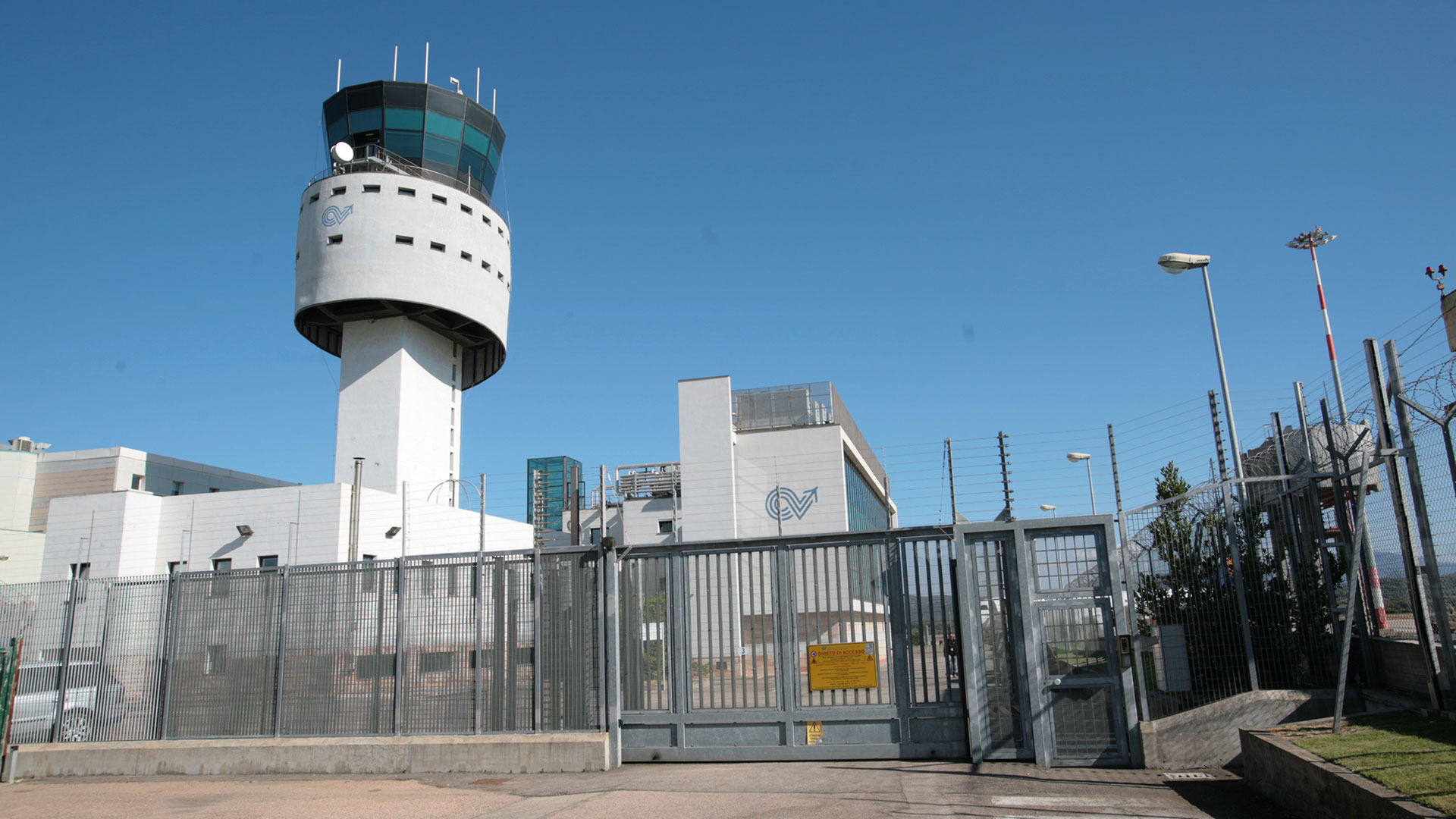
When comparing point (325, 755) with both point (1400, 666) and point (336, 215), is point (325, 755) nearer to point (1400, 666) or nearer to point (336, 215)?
point (1400, 666)

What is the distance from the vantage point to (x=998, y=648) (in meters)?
10.4

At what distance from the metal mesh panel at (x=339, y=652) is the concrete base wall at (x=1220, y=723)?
9.34m

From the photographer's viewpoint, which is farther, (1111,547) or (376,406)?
(376,406)

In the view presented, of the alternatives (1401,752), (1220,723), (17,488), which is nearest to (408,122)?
(17,488)

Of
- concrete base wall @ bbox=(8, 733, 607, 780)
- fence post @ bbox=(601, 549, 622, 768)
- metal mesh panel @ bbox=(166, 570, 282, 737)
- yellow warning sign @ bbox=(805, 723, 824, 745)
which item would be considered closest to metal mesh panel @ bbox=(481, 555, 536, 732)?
concrete base wall @ bbox=(8, 733, 607, 780)

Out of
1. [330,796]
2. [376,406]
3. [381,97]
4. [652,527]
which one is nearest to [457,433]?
[376,406]

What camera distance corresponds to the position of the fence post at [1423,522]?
8445 millimetres

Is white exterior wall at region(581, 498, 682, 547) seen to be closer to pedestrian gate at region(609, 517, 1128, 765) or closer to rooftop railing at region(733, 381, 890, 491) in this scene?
rooftop railing at region(733, 381, 890, 491)

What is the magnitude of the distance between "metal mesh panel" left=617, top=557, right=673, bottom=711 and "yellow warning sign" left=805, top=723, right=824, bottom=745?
1.78 metres

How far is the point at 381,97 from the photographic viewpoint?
45562 millimetres

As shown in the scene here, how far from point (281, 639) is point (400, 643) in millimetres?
1864

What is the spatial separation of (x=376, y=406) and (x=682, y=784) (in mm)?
36871

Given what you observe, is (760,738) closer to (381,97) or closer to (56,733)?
(56,733)

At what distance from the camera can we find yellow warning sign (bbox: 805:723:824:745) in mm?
10648
